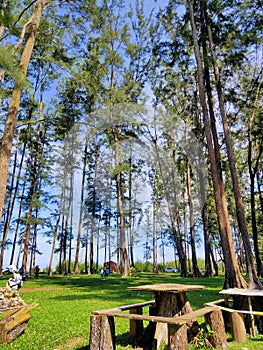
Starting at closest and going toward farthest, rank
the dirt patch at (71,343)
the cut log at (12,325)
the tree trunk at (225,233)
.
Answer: the dirt patch at (71,343)
the cut log at (12,325)
the tree trunk at (225,233)

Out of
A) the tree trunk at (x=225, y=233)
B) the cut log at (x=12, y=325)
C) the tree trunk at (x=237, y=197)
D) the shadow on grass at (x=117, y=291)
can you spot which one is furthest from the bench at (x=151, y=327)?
the tree trunk at (x=237, y=197)

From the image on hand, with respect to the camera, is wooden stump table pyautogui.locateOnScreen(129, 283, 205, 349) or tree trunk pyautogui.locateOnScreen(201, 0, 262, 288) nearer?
wooden stump table pyautogui.locateOnScreen(129, 283, 205, 349)

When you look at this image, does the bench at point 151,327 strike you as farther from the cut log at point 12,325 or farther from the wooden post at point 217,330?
the cut log at point 12,325

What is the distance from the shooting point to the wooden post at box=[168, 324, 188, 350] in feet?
11.1

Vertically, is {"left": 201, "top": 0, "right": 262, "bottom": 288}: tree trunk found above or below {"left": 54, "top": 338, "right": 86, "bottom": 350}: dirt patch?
above

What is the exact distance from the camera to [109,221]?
37969mm

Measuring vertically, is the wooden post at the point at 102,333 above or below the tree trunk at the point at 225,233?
below

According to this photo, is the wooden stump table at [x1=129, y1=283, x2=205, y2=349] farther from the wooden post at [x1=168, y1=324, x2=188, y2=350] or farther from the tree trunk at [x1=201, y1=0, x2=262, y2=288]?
the tree trunk at [x1=201, y1=0, x2=262, y2=288]

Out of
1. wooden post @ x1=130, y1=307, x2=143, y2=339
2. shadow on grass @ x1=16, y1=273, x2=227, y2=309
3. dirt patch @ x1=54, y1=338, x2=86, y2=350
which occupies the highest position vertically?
shadow on grass @ x1=16, y1=273, x2=227, y2=309

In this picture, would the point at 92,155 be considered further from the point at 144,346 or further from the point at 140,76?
the point at 144,346

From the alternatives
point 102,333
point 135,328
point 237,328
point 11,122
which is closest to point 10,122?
point 11,122

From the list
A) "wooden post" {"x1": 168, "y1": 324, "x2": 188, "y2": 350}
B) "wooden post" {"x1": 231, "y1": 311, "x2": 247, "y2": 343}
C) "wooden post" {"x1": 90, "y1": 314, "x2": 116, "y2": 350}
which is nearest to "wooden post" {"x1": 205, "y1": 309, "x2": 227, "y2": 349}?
"wooden post" {"x1": 231, "y1": 311, "x2": 247, "y2": 343}

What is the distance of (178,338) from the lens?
3.41 metres

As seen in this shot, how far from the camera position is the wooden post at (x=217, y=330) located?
432 cm
